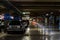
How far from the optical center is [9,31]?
24.2 m

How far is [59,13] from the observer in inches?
1779

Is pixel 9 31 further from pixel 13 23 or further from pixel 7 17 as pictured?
pixel 7 17

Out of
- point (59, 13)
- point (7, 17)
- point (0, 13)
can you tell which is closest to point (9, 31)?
point (7, 17)

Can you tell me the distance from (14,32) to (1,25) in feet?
31.3

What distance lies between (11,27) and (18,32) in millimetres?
1446

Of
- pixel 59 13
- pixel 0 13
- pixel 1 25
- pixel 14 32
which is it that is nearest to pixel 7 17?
pixel 1 25

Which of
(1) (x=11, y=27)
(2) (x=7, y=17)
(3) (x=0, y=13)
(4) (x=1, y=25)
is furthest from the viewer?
(3) (x=0, y=13)

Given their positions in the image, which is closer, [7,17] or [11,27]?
[11,27]

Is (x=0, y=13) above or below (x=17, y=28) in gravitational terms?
above

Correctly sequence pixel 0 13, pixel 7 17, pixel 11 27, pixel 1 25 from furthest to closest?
1. pixel 0 13
2. pixel 7 17
3. pixel 1 25
4. pixel 11 27

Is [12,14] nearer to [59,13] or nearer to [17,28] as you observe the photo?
[59,13]

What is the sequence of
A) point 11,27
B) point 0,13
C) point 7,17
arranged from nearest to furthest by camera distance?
point 11,27, point 7,17, point 0,13

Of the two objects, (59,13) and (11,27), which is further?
(59,13)

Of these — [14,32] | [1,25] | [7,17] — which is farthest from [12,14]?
[14,32]
